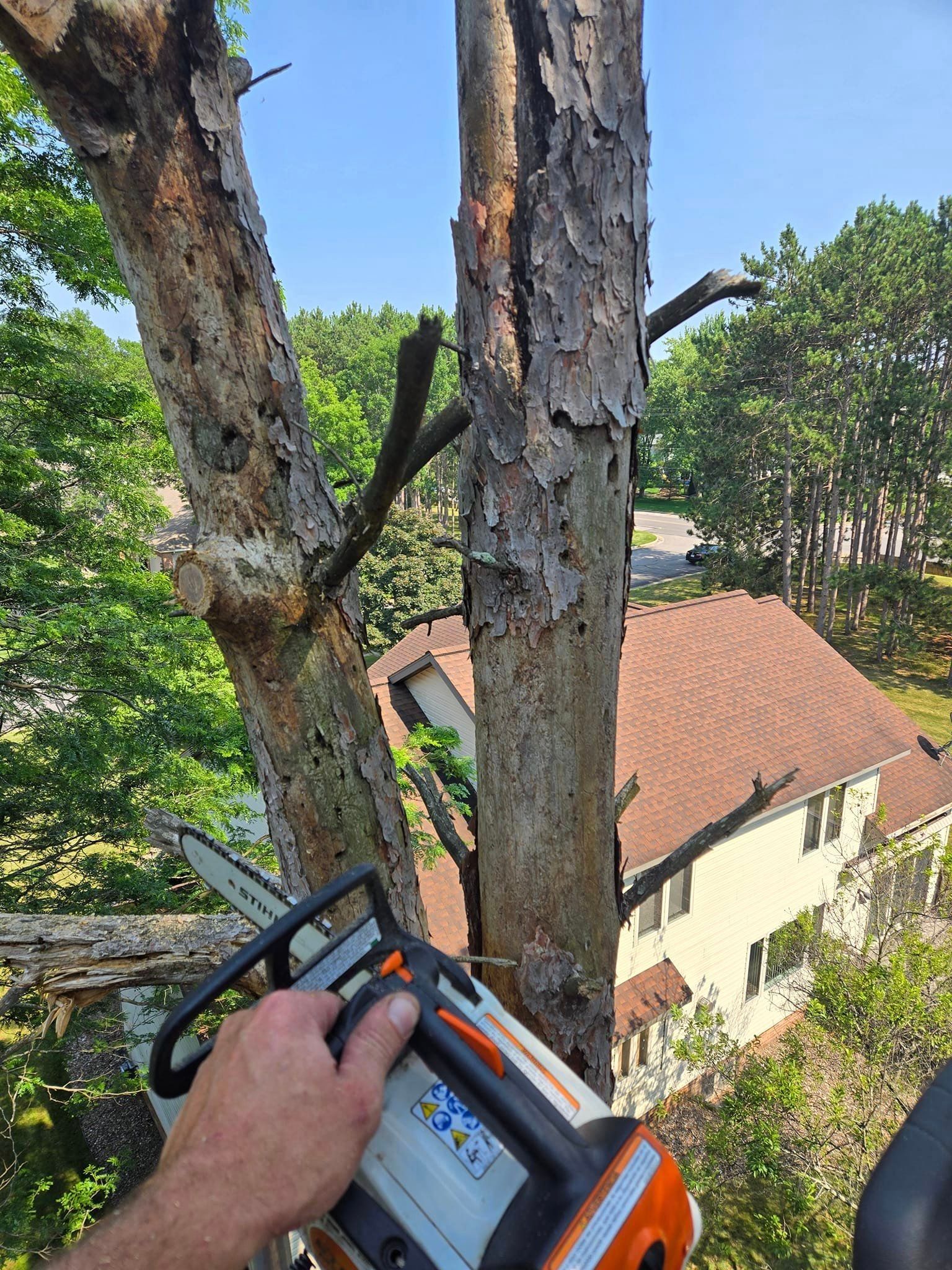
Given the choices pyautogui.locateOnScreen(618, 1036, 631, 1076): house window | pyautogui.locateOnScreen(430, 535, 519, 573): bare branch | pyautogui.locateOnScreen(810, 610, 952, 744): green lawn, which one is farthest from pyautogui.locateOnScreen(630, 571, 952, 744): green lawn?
pyautogui.locateOnScreen(430, 535, 519, 573): bare branch

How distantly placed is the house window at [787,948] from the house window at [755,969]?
15 cm

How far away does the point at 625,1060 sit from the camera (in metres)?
9.05

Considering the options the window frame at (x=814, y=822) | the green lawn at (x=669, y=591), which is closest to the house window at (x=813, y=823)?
the window frame at (x=814, y=822)

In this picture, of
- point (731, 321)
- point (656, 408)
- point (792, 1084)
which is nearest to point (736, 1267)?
point (792, 1084)

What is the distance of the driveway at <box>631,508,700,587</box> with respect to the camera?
32.1 m

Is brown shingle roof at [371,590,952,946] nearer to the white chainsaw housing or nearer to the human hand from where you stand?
the white chainsaw housing

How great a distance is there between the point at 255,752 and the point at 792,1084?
26.8 ft

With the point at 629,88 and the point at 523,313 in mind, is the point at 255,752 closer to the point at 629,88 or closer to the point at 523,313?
the point at 523,313

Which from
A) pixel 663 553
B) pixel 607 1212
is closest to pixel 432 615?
pixel 607 1212

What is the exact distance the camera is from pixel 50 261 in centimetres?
630

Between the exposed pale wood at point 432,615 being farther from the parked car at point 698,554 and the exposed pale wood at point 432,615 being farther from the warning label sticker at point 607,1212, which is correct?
the parked car at point 698,554

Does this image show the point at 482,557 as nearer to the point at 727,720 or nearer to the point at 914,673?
the point at 727,720

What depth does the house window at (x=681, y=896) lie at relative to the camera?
30.8ft

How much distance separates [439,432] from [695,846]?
6.35ft
